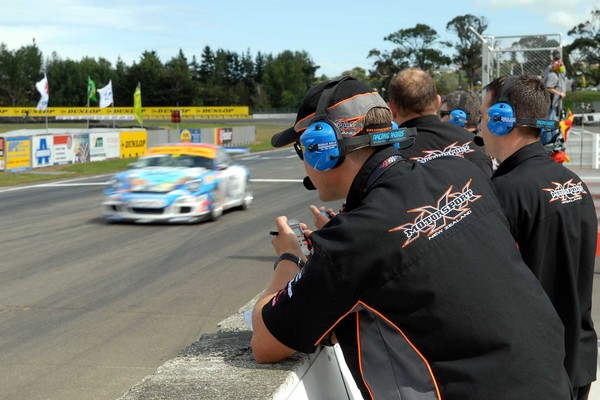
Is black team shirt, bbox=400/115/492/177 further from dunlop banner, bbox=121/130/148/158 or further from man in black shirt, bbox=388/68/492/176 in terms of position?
dunlop banner, bbox=121/130/148/158

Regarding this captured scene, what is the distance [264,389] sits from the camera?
214 cm

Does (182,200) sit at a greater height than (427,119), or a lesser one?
lesser

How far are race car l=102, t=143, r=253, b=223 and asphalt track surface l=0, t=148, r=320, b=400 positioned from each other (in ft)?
0.95

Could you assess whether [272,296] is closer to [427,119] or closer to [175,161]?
[427,119]

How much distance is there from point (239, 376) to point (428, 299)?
0.79 meters

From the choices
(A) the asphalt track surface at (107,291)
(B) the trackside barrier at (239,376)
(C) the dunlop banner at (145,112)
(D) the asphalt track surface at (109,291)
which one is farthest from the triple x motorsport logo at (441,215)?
(C) the dunlop banner at (145,112)

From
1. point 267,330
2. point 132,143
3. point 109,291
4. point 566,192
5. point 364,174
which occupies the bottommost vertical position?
point 109,291

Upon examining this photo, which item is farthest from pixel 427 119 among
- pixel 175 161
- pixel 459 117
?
pixel 175 161

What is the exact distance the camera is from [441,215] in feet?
5.95

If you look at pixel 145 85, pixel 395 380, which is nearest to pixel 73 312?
pixel 395 380

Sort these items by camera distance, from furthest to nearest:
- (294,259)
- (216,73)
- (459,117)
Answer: (216,73)
(459,117)
(294,259)

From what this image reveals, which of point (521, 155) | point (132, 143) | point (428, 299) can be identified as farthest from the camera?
point (132, 143)

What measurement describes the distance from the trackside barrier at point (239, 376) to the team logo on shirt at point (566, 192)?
40.6 inches

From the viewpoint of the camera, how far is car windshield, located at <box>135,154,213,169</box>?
15500 millimetres
